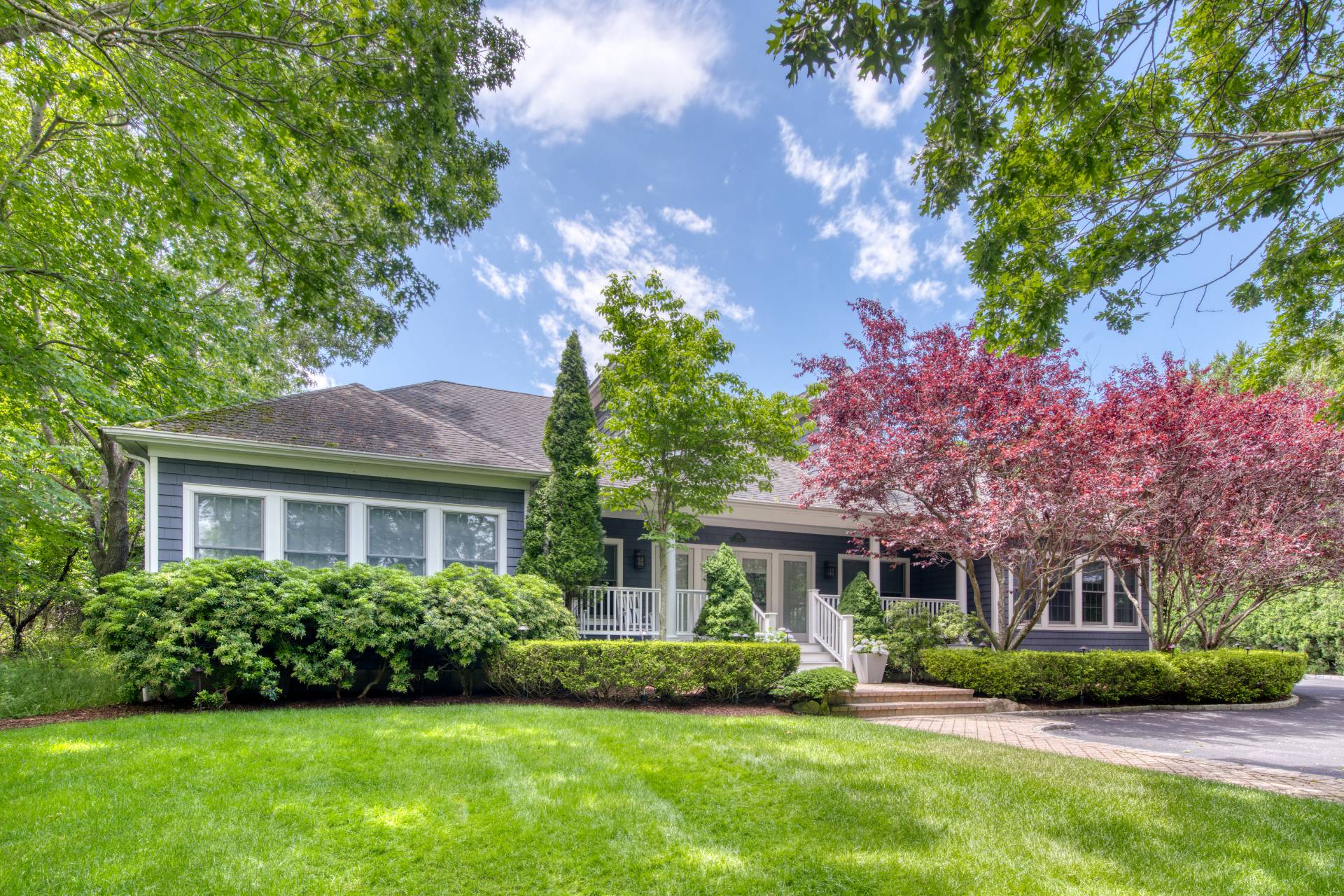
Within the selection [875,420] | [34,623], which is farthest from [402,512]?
[34,623]

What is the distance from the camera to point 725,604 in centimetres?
1041

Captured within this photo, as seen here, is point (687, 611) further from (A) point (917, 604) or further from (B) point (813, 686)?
(A) point (917, 604)

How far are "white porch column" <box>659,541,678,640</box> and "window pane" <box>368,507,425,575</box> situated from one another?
12.2 feet

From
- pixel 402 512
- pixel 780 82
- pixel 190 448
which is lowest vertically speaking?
pixel 402 512

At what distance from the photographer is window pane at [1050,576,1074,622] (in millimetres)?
14945

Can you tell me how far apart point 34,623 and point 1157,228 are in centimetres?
2283

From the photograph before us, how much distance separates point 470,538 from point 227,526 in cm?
325

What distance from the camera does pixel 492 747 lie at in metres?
5.46

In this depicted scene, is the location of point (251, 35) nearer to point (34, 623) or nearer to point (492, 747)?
point (492, 747)

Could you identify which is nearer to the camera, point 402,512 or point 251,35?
point 251,35

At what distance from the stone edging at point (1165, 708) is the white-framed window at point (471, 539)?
8.08m

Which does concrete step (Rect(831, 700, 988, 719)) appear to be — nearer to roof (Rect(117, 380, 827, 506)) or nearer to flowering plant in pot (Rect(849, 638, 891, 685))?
flowering plant in pot (Rect(849, 638, 891, 685))

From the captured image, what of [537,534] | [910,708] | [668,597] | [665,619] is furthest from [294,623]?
[910,708]

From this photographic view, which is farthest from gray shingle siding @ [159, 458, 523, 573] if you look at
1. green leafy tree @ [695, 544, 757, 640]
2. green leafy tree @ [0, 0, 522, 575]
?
green leafy tree @ [695, 544, 757, 640]
